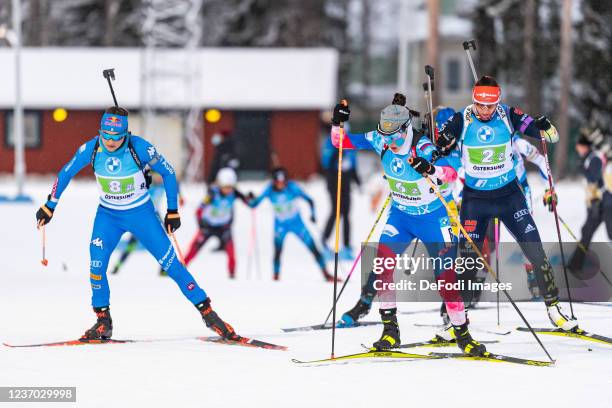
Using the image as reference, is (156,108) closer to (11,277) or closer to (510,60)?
(510,60)

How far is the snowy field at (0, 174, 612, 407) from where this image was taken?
695 centimetres

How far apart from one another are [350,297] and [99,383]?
527cm

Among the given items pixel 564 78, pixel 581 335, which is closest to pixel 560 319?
pixel 581 335

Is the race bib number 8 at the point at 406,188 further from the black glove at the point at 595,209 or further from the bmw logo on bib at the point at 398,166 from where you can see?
the black glove at the point at 595,209

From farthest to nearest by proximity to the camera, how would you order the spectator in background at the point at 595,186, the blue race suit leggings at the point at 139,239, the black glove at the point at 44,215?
1. the spectator in background at the point at 595,186
2. the black glove at the point at 44,215
3. the blue race suit leggings at the point at 139,239

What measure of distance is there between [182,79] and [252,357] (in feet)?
84.3

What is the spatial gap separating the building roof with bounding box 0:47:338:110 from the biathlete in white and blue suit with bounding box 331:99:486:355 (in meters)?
25.2

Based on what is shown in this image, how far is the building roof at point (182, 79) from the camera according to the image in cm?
3356

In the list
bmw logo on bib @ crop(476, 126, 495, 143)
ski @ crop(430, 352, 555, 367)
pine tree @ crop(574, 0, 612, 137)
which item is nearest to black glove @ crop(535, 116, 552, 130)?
bmw logo on bib @ crop(476, 126, 495, 143)

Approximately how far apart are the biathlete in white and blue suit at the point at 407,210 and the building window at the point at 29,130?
90.3 feet

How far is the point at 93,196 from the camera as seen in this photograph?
2562 centimetres

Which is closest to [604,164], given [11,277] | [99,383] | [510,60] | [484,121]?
[484,121]

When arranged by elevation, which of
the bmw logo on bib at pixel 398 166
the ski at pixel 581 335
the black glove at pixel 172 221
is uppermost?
the bmw logo on bib at pixel 398 166

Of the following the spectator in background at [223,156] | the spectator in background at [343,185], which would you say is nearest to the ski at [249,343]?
the spectator in background at [343,185]
